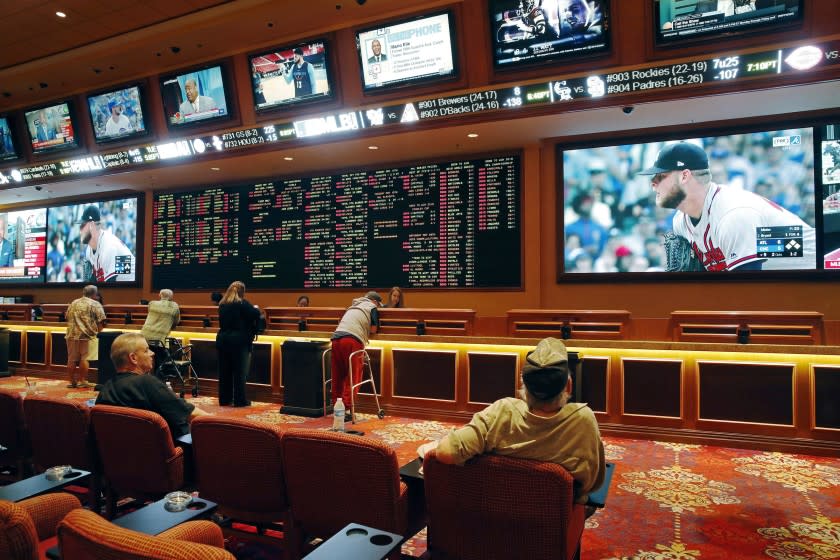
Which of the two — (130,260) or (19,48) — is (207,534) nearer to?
(19,48)

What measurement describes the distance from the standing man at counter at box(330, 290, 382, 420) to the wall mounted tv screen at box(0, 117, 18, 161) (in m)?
7.53

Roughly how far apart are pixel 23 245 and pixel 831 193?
13.4 m

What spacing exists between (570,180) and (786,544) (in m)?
4.60

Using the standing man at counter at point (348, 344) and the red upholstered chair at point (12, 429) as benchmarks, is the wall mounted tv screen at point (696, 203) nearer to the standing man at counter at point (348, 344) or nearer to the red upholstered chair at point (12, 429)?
the standing man at counter at point (348, 344)

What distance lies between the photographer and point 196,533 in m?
1.57

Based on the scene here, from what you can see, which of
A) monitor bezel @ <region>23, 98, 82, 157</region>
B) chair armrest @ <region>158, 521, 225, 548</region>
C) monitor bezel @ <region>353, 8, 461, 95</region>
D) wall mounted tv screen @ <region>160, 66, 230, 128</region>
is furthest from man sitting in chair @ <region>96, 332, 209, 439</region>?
monitor bezel @ <region>23, 98, 82, 157</region>

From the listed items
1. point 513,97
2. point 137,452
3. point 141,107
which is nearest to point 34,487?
point 137,452

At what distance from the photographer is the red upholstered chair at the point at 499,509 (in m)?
1.72

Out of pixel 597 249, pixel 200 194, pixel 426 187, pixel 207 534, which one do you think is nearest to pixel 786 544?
pixel 207 534

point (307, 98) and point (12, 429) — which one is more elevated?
point (307, 98)

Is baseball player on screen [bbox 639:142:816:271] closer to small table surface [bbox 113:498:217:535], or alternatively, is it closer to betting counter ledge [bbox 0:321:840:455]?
betting counter ledge [bbox 0:321:840:455]

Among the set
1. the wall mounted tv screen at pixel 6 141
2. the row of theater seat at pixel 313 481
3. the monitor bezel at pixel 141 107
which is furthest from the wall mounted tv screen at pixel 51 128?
the row of theater seat at pixel 313 481

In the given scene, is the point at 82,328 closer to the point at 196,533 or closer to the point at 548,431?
the point at 196,533

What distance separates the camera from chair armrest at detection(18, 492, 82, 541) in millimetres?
1832
